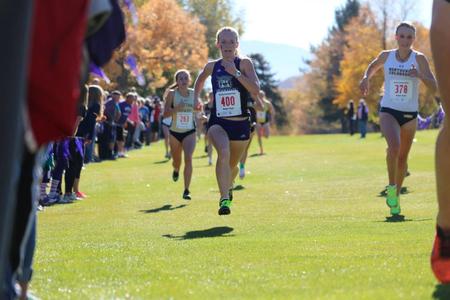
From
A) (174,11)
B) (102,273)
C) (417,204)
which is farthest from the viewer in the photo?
(174,11)

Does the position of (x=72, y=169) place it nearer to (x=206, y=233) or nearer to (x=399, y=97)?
(x=399, y=97)

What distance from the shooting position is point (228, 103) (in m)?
12.4

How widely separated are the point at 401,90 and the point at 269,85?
9767cm

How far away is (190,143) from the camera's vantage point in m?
17.2

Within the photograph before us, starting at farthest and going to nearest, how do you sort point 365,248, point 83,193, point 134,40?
point 134,40
point 83,193
point 365,248

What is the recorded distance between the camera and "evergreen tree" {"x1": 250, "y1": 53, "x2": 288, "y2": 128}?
110m

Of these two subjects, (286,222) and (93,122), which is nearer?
(286,222)

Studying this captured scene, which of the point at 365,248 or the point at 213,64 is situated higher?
the point at 213,64

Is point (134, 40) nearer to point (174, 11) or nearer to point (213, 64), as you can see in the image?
point (174, 11)

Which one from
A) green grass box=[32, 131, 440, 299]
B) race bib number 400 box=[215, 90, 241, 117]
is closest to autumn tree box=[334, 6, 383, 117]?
green grass box=[32, 131, 440, 299]

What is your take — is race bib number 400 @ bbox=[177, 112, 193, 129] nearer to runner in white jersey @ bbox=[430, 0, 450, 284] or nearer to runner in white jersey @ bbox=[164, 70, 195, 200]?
runner in white jersey @ bbox=[164, 70, 195, 200]

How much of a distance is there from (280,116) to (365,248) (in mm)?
106033

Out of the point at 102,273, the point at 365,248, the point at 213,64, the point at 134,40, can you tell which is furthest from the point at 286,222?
the point at 134,40

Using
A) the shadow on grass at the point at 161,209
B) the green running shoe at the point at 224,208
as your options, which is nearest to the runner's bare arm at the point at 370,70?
the green running shoe at the point at 224,208
